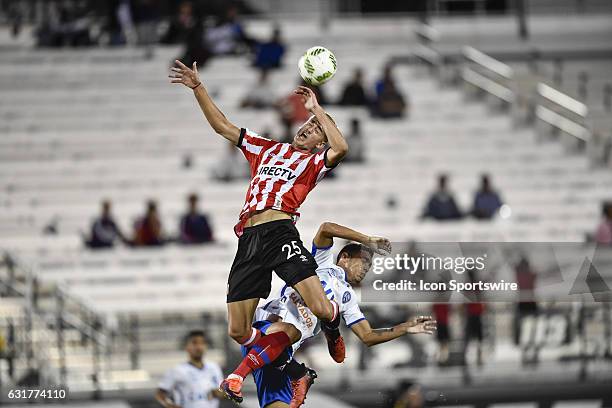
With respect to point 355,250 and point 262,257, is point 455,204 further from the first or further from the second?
point 262,257

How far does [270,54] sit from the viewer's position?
81.5ft

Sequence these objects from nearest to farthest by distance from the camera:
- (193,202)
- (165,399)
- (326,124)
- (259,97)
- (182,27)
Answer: (326,124) < (165,399) < (193,202) < (259,97) < (182,27)

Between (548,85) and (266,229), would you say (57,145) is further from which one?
(266,229)

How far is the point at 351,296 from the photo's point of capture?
10.9 m

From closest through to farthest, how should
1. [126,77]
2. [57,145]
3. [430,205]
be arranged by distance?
[430,205]
[57,145]
[126,77]

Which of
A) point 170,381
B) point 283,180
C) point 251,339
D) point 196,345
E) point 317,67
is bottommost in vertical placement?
point 170,381

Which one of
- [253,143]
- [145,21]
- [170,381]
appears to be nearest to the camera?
[253,143]

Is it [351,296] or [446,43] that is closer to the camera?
[351,296]

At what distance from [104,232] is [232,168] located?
8.95ft

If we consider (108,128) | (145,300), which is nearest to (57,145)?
(108,128)

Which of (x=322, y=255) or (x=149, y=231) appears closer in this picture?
(x=322, y=255)

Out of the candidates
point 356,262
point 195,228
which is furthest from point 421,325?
point 195,228

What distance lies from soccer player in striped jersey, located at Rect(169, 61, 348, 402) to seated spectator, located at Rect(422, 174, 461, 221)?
417 inches

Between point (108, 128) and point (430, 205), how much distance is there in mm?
5684
